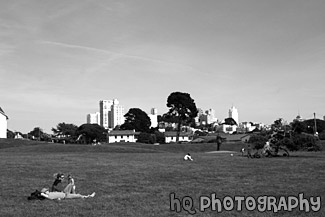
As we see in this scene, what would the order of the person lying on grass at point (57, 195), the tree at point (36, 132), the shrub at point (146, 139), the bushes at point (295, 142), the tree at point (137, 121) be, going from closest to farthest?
the person lying on grass at point (57, 195) → the bushes at point (295, 142) → the shrub at point (146, 139) → the tree at point (137, 121) → the tree at point (36, 132)

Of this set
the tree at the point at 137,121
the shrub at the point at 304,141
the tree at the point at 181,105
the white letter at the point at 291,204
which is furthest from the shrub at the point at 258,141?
the tree at the point at 137,121

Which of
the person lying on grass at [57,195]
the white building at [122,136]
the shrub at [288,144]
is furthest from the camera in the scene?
the white building at [122,136]

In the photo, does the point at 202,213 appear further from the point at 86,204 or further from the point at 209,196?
the point at 86,204

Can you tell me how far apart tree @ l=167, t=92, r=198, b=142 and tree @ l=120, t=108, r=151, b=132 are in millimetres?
40532

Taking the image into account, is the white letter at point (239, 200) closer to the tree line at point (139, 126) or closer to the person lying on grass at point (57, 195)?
the person lying on grass at point (57, 195)

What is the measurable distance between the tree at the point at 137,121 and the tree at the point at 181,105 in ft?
133

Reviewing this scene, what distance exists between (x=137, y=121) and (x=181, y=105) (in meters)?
43.6

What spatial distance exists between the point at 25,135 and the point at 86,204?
603 ft

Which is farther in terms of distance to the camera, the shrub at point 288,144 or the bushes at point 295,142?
the bushes at point 295,142

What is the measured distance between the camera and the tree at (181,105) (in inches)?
3605

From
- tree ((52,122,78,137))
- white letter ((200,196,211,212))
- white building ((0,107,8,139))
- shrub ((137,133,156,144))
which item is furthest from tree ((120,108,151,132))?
white letter ((200,196,211,212))

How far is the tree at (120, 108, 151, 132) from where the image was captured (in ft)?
436

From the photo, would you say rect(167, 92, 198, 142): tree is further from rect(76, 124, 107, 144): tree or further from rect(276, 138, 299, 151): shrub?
rect(276, 138, 299, 151): shrub

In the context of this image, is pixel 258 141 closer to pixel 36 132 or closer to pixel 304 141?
pixel 304 141
